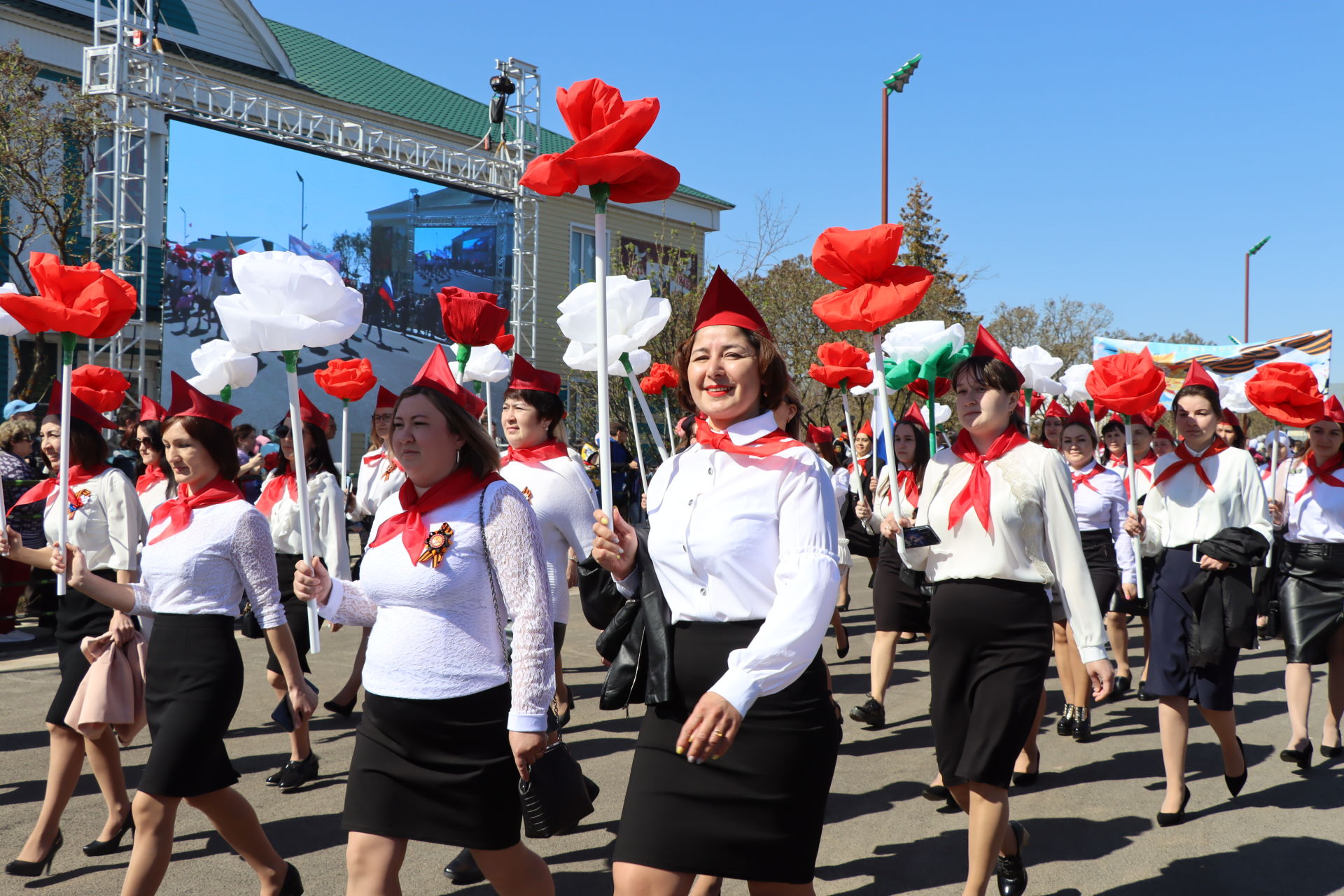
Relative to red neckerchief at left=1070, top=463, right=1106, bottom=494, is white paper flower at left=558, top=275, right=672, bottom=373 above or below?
above

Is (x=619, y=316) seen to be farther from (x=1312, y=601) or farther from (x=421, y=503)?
(x=1312, y=601)

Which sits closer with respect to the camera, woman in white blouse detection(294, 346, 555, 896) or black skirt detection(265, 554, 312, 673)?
woman in white blouse detection(294, 346, 555, 896)

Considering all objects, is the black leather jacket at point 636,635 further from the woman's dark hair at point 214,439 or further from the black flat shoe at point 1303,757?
the black flat shoe at point 1303,757

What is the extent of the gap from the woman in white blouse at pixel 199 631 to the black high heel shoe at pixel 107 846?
0.74m

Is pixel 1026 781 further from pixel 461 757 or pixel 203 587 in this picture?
pixel 203 587

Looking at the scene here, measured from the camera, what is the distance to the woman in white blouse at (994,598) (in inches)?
165

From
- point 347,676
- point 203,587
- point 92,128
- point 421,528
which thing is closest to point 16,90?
point 92,128

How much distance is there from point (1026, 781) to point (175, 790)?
4289mm

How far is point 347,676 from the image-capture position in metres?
8.88

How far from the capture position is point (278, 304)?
3672mm

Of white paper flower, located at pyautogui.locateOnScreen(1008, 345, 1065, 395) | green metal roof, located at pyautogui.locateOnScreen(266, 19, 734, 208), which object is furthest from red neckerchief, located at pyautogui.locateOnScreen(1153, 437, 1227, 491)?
green metal roof, located at pyautogui.locateOnScreen(266, 19, 734, 208)

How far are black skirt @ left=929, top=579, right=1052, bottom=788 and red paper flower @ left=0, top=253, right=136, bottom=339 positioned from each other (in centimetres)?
362

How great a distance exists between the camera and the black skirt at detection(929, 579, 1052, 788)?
4.20 meters

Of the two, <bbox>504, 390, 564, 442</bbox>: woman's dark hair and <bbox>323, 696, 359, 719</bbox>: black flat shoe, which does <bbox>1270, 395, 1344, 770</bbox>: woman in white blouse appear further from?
<bbox>323, 696, 359, 719</bbox>: black flat shoe
